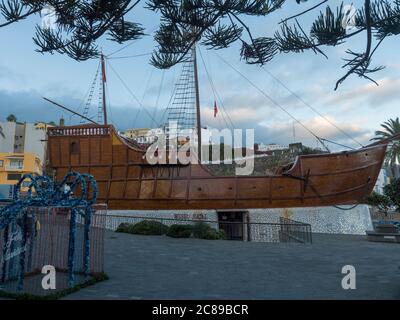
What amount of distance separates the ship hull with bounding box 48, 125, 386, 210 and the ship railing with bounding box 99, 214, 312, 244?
1270 mm

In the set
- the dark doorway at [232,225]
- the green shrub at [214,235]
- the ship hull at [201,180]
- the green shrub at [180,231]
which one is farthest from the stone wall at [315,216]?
the green shrub at [180,231]

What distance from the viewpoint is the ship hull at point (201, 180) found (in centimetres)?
1931

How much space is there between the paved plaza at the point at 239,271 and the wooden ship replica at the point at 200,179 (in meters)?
5.71

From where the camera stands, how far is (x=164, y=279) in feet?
24.6

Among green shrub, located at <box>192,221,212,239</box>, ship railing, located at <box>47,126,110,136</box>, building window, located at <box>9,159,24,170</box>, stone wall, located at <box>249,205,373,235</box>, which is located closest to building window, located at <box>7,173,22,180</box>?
building window, located at <box>9,159,24,170</box>

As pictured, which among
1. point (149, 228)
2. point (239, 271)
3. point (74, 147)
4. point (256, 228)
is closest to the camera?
point (239, 271)

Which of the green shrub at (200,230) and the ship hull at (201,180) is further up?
the ship hull at (201,180)

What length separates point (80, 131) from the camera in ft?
68.8

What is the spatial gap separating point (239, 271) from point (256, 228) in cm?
1017

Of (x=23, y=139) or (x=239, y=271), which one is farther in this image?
(x=23, y=139)

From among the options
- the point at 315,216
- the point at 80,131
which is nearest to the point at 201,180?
the point at 315,216

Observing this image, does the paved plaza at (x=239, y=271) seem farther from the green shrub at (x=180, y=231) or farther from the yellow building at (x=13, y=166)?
the yellow building at (x=13, y=166)

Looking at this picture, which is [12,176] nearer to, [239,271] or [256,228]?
[256,228]
